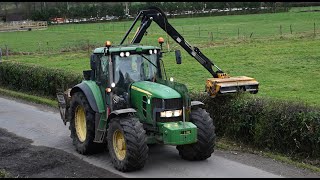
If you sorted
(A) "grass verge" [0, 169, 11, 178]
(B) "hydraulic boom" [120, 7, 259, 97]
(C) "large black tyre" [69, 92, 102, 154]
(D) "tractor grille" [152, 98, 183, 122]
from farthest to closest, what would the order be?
(B) "hydraulic boom" [120, 7, 259, 97], (C) "large black tyre" [69, 92, 102, 154], (D) "tractor grille" [152, 98, 183, 122], (A) "grass verge" [0, 169, 11, 178]

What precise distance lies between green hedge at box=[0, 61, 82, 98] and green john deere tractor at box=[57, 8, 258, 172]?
6567mm

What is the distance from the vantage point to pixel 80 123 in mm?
12125

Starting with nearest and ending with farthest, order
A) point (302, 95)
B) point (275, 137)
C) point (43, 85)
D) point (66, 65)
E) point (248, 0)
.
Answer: point (275, 137) → point (302, 95) → point (43, 85) → point (66, 65) → point (248, 0)

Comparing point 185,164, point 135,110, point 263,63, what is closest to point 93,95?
point 135,110

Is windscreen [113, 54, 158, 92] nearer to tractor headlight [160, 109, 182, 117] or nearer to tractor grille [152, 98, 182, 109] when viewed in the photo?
tractor grille [152, 98, 182, 109]

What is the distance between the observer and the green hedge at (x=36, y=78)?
1894 cm

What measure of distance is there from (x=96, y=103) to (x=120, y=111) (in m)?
1.36

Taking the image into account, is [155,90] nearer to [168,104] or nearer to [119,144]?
[168,104]

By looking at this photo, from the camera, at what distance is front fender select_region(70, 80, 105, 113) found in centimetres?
1109

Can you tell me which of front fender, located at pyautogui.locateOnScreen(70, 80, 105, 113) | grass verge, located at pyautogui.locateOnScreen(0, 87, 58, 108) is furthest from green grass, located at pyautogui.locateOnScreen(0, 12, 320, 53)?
front fender, located at pyautogui.locateOnScreen(70, 80, 105, 113)

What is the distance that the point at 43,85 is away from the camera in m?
20.4

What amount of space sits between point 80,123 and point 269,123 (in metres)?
4.44

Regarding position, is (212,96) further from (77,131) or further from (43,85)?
(43,85)

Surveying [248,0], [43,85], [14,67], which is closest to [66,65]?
[14,67]
